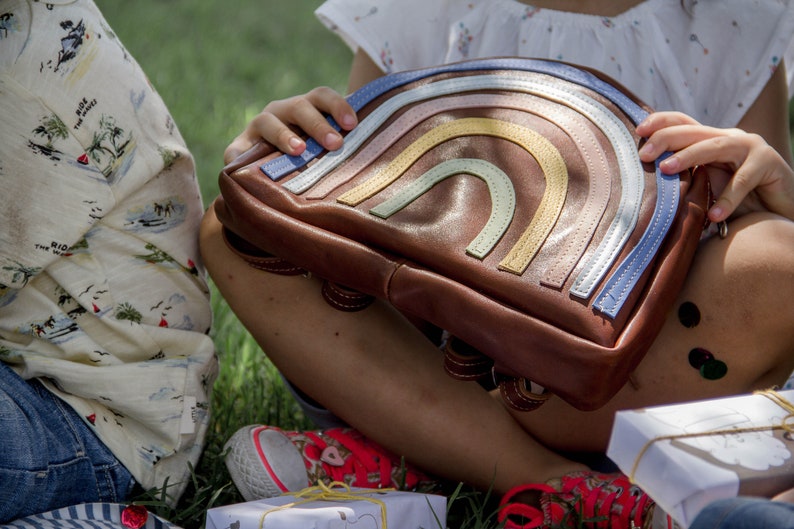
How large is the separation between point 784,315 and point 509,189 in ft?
1.14

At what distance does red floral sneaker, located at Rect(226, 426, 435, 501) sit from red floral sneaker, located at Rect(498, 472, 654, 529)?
0.51 feet

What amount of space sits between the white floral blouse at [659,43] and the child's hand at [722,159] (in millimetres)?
317

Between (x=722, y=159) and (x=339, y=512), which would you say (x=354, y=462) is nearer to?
(x=339, y=512)

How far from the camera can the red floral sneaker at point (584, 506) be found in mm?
1118

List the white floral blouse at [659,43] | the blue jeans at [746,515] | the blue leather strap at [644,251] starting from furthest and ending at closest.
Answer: the white floral blouse at [659,43] → the blue leather strap at [644,251] → the blue jeans at [746,515]

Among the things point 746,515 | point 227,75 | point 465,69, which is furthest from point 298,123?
point 227,75

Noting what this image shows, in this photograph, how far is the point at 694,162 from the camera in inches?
43.5

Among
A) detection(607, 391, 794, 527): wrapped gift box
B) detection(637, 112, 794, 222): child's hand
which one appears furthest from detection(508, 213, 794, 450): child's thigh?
detection(607, 391, 794, 527): wrapped gift box

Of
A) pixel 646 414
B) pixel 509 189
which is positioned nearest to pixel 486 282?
pixel 509 189

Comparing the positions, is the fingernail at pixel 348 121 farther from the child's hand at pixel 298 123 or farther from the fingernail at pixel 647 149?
the fingernail at pixel 647 149

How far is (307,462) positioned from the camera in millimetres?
1229

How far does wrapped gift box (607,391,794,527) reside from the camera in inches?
30.7

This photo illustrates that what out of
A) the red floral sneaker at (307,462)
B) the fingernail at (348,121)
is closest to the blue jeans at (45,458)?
the red floral sneaker at (307,462)

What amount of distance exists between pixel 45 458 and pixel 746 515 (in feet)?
2.48
